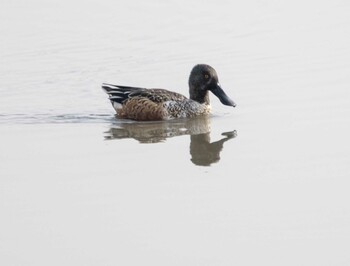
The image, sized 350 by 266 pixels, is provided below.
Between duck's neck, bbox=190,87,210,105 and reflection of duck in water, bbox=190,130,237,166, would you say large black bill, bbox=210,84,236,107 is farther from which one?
reflection of duck in water, bbox=190,130,237,166

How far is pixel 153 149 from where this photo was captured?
430 inches

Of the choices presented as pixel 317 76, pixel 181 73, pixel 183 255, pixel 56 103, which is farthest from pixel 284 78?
pixel 183 255

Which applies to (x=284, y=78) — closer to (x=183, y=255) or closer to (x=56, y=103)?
(x=56, y=103)

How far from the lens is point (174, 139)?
38.4 ft

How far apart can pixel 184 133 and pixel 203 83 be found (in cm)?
152

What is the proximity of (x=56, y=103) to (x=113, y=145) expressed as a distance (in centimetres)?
274

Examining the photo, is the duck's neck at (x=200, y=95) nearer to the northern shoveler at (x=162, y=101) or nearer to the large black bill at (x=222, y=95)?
the northern shoveler at (x=162, y=101)

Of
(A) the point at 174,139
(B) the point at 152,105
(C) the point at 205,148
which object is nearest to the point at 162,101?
(B) the point at 152,105

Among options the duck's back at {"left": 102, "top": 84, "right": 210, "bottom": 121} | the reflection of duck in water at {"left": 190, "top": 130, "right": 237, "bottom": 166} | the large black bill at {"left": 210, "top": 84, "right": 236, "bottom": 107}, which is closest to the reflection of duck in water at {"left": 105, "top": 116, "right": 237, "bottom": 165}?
the reflection of duck in water at {"left": 190, "top": 130, "right": 237, "bottom": 166}

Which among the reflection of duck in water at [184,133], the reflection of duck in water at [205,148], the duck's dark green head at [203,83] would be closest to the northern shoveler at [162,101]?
the duck's dark green head at [203,83]

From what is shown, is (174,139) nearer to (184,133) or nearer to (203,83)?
(184,133)

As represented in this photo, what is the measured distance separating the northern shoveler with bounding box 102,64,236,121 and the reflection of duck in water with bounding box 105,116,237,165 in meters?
0.14

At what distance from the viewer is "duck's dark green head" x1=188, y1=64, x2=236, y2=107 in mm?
13430

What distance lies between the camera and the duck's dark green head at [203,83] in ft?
44.1
